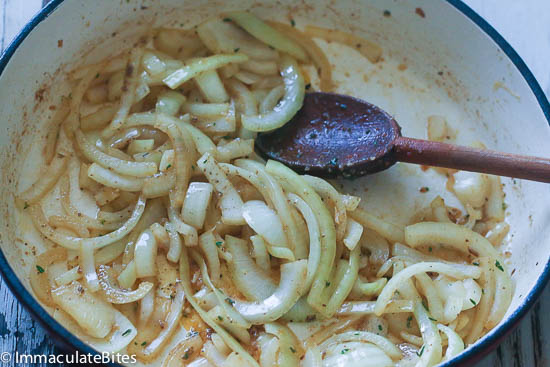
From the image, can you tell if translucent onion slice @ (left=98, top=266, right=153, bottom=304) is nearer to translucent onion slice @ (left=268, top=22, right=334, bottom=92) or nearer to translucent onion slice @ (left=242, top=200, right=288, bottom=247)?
translucent onion slice @ (left=242, top=200, right=288, bottom=247)

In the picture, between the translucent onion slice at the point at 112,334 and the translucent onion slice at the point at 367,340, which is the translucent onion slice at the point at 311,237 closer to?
the translucent onion slice at the point at 367,340

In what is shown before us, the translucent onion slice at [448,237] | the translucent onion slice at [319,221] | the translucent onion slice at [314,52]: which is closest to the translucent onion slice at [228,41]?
the translucent onion slice at [314,52]

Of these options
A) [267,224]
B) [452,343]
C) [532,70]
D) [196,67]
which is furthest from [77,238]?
[532,70]

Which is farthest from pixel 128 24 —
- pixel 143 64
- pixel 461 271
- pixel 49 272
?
pixel 461 271

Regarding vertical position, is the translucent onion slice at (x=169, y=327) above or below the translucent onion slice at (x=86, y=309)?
below

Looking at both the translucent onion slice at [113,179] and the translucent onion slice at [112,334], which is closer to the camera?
the translucent onion slice at [112,334]

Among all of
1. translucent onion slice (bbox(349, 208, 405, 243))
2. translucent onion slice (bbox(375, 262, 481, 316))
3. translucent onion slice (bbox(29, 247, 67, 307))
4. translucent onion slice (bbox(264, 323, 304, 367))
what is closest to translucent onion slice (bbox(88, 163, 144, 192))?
translucent onion slice (bbox(29, 247, 67, 307))
